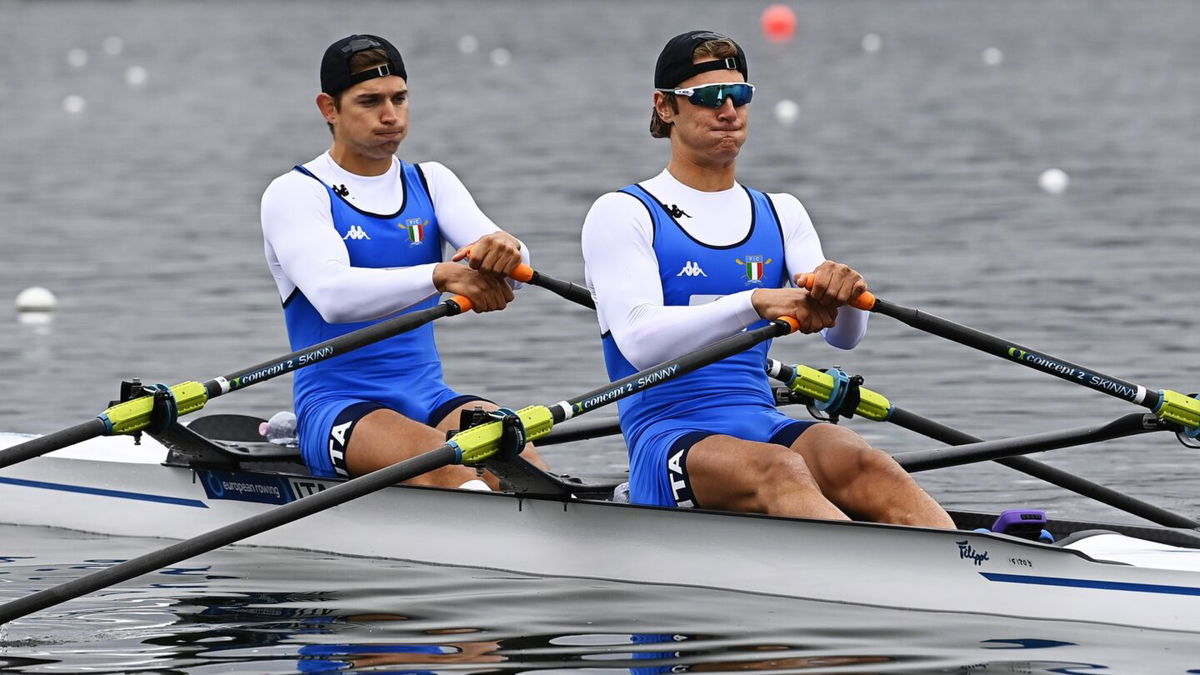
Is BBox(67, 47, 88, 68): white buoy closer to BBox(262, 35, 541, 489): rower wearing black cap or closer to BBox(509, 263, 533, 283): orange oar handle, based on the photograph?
BBox(262, 35, 541, 489): rower wearing black cap

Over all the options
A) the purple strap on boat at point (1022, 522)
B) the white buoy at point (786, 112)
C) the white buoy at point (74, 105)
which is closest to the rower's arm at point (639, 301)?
the purple strap on boat at point (1022, 522)

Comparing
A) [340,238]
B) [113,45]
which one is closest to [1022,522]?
[340,238]

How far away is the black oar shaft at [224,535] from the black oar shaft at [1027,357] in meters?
1.52

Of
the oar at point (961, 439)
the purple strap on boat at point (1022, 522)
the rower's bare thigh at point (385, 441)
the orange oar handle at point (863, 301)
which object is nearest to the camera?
the purple strap on boat at point (1022, 522)

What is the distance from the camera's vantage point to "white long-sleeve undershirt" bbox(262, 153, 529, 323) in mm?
7902

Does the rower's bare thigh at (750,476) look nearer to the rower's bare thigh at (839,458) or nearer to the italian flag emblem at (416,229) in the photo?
the rower's bare thigh at (839,458)

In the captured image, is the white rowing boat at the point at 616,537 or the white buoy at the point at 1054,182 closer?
the white rowing boat at the point at 616,537

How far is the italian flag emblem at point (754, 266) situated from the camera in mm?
7316

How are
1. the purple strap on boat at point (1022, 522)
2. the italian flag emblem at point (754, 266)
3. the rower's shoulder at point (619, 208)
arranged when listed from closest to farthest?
the purple strap on boat at point (1022, 522) < the rower's shoulder at point (619, 208) < the italian flag emblem at point (754, 266)

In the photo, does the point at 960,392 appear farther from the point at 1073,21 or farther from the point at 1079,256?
the point at 1073,21

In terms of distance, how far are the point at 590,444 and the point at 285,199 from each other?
114 inches

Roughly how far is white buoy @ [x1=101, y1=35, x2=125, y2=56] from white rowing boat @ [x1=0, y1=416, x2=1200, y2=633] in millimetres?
42371

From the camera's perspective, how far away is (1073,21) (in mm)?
55281

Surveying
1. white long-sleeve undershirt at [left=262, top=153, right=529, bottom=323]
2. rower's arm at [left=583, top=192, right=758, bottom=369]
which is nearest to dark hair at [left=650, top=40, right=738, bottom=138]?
rower's arm at [left=583, top=192, right=758, bottom=369]
